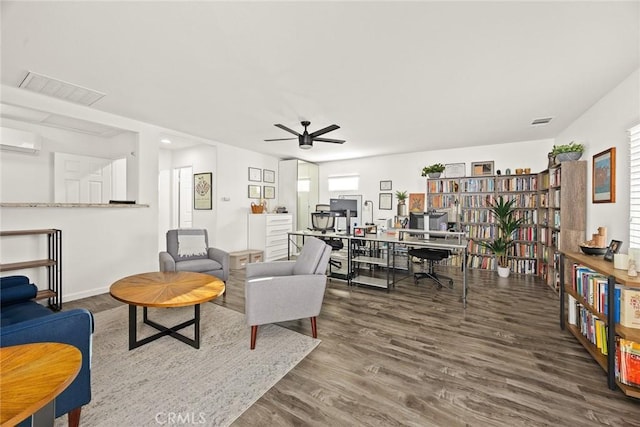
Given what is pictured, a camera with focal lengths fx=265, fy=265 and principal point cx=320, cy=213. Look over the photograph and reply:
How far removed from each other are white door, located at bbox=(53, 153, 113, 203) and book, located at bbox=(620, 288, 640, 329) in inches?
257

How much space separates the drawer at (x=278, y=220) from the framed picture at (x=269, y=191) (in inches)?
28.9

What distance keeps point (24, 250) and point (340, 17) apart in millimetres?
4373

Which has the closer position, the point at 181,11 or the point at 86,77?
the point at 181,11

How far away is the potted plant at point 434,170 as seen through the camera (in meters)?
5.57

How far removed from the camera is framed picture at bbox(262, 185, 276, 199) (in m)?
6.73

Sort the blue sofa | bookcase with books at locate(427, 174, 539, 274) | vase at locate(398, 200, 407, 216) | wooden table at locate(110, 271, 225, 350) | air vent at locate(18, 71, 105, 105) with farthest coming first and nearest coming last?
vase at locate(398, 200, 407, 216), bookcase with books at locate(427, 174, 539, 274), air vent at locate(18, 71, 105, 105), wooden table at locate(110, 271, 225, 350), the blue sofa

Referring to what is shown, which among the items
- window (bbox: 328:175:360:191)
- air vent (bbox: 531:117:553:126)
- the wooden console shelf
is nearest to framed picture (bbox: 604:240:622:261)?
air vent (bbox: 531:117:553:126)

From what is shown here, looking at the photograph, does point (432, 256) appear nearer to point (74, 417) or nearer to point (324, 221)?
point (324, 221)

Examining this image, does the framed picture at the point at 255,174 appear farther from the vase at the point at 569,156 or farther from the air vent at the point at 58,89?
the vase at the point at 569,156

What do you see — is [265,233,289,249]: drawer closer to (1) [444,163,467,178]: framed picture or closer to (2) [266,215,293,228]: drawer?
(2) [266,215,293,228]: drawer

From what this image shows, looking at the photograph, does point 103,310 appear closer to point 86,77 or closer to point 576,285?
point 86,77

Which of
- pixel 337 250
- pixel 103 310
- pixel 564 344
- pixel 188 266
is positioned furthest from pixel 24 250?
pixel 564 344

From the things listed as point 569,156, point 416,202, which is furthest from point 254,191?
point 569,156

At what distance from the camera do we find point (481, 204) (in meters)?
5.56
